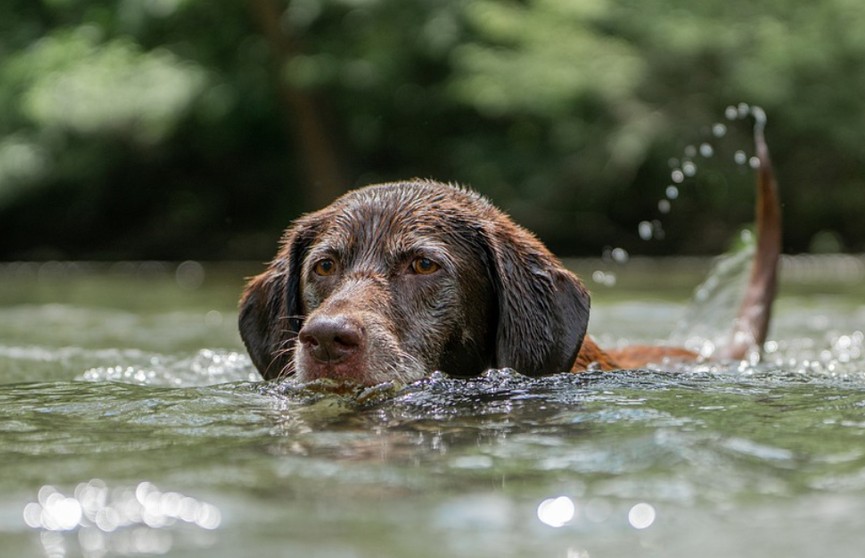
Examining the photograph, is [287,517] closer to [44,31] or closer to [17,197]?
[17,197]

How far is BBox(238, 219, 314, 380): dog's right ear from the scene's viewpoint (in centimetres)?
485

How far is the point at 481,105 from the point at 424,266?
551 inches

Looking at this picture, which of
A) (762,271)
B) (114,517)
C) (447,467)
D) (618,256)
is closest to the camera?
(114,517)

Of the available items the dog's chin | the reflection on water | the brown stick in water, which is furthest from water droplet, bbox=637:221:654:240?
the reflection on water

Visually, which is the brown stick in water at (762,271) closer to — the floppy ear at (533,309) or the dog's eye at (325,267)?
the floppy ear at (533,309)

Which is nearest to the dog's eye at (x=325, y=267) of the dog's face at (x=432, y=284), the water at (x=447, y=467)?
the dog's face at (x=432, y=284)

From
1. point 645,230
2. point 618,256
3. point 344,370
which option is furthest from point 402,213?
point 645,230

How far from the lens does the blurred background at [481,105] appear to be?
17.2 meters

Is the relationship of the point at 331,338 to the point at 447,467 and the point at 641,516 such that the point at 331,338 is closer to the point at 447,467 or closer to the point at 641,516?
the point at 447,467

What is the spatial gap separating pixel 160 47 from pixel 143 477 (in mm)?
17382

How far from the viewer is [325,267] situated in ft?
15.1

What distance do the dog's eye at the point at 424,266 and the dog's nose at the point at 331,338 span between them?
604 millimetres

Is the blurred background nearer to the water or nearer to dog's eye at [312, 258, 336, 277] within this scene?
dog's eye at [312, 258, 336, 277]

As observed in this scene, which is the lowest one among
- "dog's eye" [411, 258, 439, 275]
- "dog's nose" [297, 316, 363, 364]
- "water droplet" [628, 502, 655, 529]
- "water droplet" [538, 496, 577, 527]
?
"water droplet" [628, 502, 655, 529]
